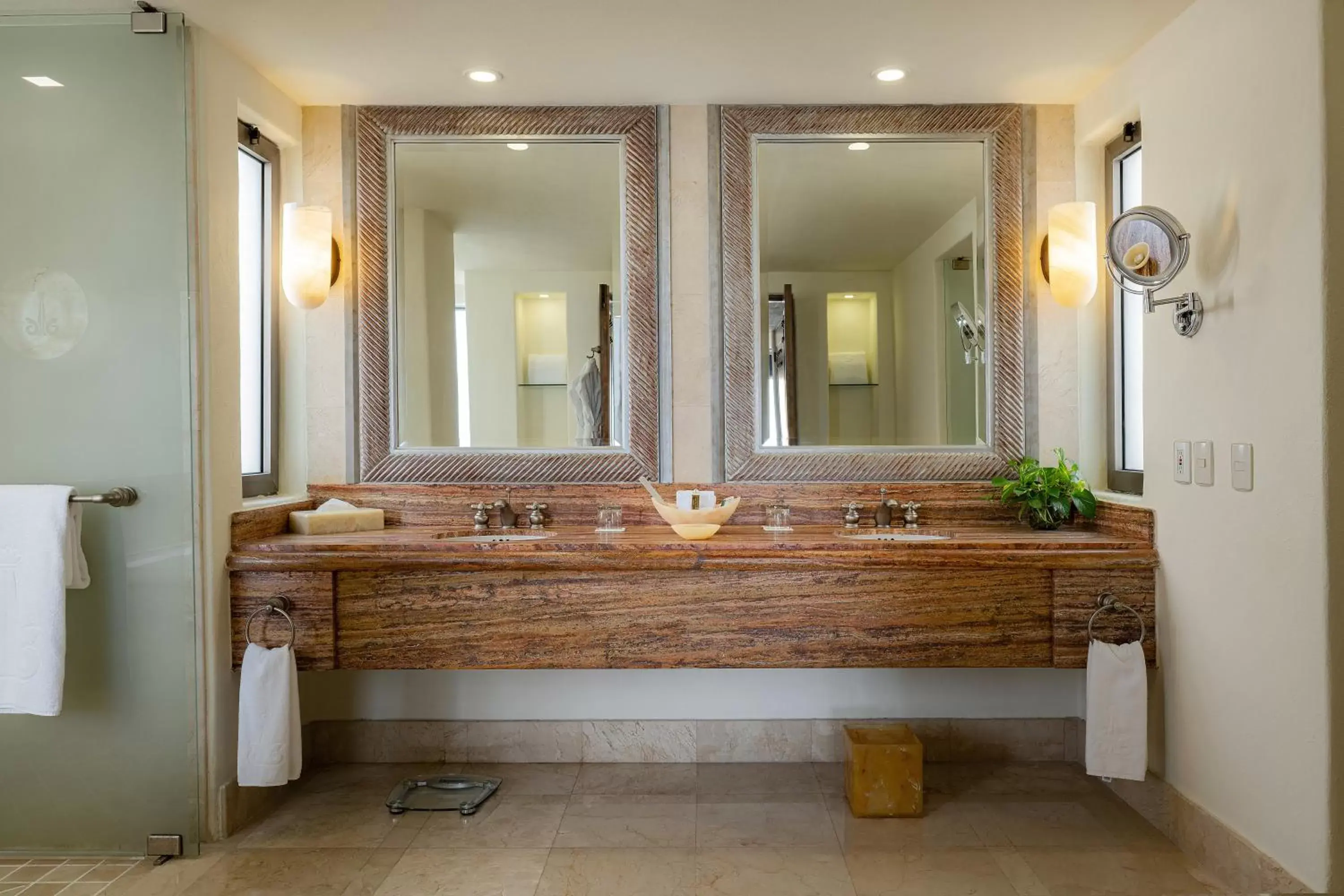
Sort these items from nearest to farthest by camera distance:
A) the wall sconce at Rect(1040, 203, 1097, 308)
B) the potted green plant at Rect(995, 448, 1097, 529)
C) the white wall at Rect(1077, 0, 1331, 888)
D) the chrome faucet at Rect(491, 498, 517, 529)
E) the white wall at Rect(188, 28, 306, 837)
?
the white wall at Rect(1077, 0, 1331, 888)
the white wall at Rect(188, 28, 306, 837)
the potted green plant at Rect(995, 448, 1097, 529)
the wall sconce at Rect(1040, 203, 1097, 308)
the chrome faucet at Rect(491, 498, 517, 529)

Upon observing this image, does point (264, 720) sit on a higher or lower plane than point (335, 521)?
lower

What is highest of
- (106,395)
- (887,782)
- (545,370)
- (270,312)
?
(270,312)

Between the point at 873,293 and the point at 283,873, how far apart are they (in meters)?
2.45

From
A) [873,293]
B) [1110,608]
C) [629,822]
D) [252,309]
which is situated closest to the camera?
[1110,608]

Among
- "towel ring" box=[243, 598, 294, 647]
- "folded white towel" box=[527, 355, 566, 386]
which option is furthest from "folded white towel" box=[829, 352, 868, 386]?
"towel ring" box=[243, 598, 294, 647]

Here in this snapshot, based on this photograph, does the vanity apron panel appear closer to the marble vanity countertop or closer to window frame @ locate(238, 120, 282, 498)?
the marble vanity countertop

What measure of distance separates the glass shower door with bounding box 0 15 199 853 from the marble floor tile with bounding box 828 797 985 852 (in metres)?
1.79

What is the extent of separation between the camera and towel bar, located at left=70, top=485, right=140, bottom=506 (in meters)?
2.31

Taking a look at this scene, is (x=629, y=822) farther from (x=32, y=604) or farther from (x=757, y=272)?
(x=757, y=272)

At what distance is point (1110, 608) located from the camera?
246 centimetres

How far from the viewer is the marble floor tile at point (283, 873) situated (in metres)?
2.20

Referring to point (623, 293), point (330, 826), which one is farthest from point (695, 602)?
point (330, 826)

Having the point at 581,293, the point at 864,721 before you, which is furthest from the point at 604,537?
the point at 864,721

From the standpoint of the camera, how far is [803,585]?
97.2 inches
